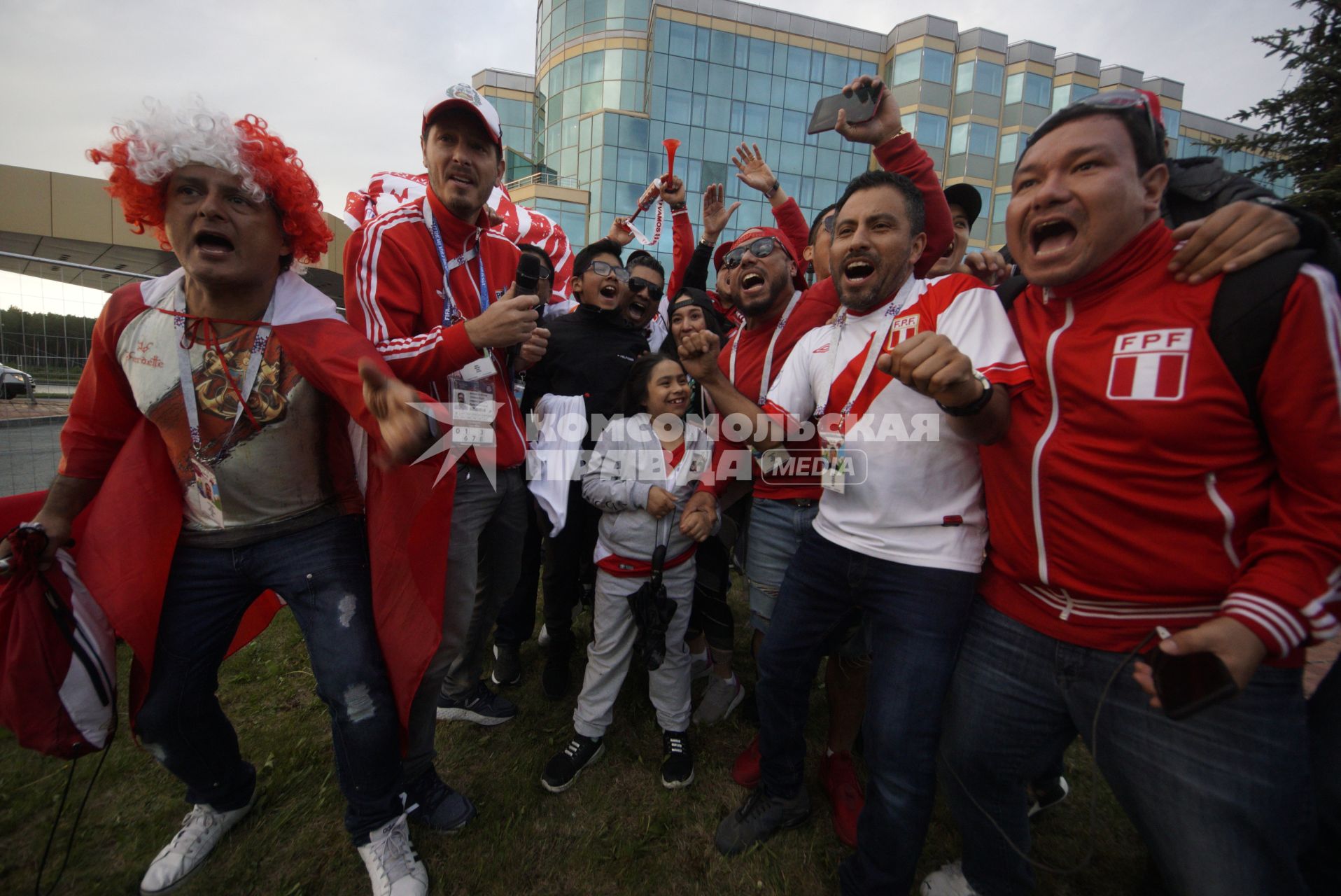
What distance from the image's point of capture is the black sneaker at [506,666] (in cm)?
332

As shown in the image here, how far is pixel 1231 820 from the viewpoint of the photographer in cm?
121

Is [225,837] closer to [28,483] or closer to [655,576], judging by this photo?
[655,576]

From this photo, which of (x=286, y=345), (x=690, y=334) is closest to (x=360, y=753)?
(x=286, y=345)

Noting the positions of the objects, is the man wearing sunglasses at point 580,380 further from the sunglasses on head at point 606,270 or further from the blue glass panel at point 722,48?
the blue glass panel at point 722,48

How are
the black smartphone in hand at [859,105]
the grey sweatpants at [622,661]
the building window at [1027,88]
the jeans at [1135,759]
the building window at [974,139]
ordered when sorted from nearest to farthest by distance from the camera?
the jeans at [1135,759], the black smartphone in hand at [859,105], the grey sweatpants at [622,661], the building window at [1027,88], the building window at [974,139]

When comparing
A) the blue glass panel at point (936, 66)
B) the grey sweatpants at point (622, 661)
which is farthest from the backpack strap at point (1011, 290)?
the blue glass panel at point (936, 66)

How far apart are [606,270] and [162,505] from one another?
243 cm

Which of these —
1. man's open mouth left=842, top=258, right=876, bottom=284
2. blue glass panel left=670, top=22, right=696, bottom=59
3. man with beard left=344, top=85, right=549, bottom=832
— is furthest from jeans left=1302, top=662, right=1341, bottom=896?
blue glass panel left=670, top=22, right=696, bottom=59

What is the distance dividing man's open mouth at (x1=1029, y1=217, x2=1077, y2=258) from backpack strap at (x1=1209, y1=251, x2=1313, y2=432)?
34 centimetres

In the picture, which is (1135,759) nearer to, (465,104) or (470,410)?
(470,410)

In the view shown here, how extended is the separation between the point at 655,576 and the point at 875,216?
68.9 inches

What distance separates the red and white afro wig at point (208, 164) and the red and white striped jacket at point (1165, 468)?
2.51 m

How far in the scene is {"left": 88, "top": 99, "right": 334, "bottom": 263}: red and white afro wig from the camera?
1.79 m

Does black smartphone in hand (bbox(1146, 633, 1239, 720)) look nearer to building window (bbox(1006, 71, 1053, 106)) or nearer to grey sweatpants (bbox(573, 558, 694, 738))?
grey sweatpants (bbox(573, 558, 694, 738))
